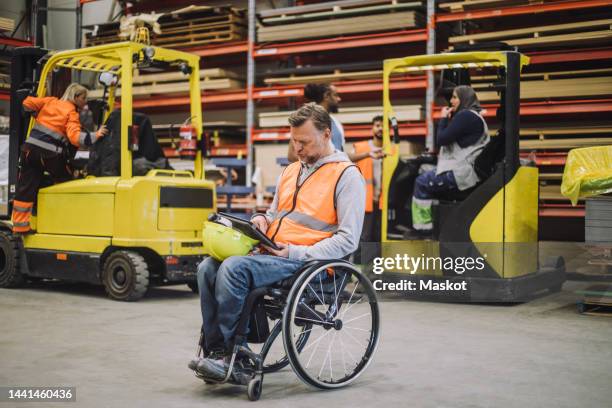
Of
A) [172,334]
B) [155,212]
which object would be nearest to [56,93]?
[155,212]

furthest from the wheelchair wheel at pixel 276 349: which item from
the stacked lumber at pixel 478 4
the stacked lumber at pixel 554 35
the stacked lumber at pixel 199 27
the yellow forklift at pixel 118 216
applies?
the stacked lumber at pixel 199 27

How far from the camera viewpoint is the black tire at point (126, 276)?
7453 mm

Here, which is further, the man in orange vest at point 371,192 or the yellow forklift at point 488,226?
the man in orange vest at point 371,192

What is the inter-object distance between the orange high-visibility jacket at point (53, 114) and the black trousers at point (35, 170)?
0.23 m

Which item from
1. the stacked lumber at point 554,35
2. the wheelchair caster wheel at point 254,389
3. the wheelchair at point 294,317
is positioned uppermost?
the stacked lumber at point 554,35

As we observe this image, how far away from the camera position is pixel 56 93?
888cm

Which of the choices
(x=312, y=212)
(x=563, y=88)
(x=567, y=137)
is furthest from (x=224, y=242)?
(x=567, y=137)

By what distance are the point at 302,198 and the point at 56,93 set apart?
5.45 m

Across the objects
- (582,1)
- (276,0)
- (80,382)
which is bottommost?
(80,382)

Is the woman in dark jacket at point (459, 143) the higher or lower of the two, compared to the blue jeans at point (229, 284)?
higher

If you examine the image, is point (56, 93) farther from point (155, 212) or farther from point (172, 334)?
point (172, 334)

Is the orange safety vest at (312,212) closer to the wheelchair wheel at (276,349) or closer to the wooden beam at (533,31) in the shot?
the wheelchair wheel at (276,349)

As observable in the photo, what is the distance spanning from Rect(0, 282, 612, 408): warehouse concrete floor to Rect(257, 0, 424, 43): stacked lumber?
16.4 ft

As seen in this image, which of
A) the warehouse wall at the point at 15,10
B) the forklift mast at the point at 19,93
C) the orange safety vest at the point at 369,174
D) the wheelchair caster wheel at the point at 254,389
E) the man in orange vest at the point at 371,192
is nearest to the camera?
the wheelchair caster wheel at the point at 254,389
